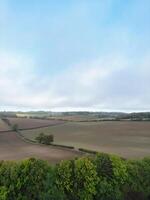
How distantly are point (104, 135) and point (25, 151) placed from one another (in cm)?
2934

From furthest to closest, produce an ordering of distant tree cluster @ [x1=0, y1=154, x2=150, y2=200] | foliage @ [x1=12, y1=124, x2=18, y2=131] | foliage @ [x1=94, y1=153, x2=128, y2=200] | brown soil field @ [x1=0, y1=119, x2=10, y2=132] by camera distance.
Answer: foliage @ [x1=12, y1=124, x2=18, y2=131]
brown soil field @ [x1=0, y1=119, x2=10, y2=132]
foliage @ [x1=94, y1=153, x2=128, y2=200]
distant tree cluster @ [x1=0, y1=154, x2=150, y2=200]

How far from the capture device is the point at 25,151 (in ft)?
218

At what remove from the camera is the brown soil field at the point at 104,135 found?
240 feet

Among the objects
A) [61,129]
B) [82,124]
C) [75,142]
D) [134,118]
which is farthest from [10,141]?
[134,118]

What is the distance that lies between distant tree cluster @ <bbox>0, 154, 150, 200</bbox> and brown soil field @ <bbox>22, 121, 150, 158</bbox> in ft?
79.7

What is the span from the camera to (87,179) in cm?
3631

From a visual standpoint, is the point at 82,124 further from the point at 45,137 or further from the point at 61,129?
the point at 45,137

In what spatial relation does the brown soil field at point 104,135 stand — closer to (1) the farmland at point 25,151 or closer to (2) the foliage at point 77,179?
(1) the farmland at point 25,151

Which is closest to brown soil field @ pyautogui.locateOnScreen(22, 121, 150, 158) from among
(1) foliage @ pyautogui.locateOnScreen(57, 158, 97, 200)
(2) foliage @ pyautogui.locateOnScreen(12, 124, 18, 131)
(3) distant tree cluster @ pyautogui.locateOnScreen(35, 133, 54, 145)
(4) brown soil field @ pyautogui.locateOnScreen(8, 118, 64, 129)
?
(3) distant tree cluster @ pyautogui.locateOnScreen(35, 133, 54, 145)

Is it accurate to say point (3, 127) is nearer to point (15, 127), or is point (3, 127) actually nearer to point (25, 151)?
point (15, 127)

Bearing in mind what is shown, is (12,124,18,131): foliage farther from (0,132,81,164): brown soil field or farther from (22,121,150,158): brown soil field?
(0,132,81,164): brown soil field

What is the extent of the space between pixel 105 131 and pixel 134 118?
20064mm

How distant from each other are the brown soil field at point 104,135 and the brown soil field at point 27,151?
253 inches

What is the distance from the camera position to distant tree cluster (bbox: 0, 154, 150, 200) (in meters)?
35.2
